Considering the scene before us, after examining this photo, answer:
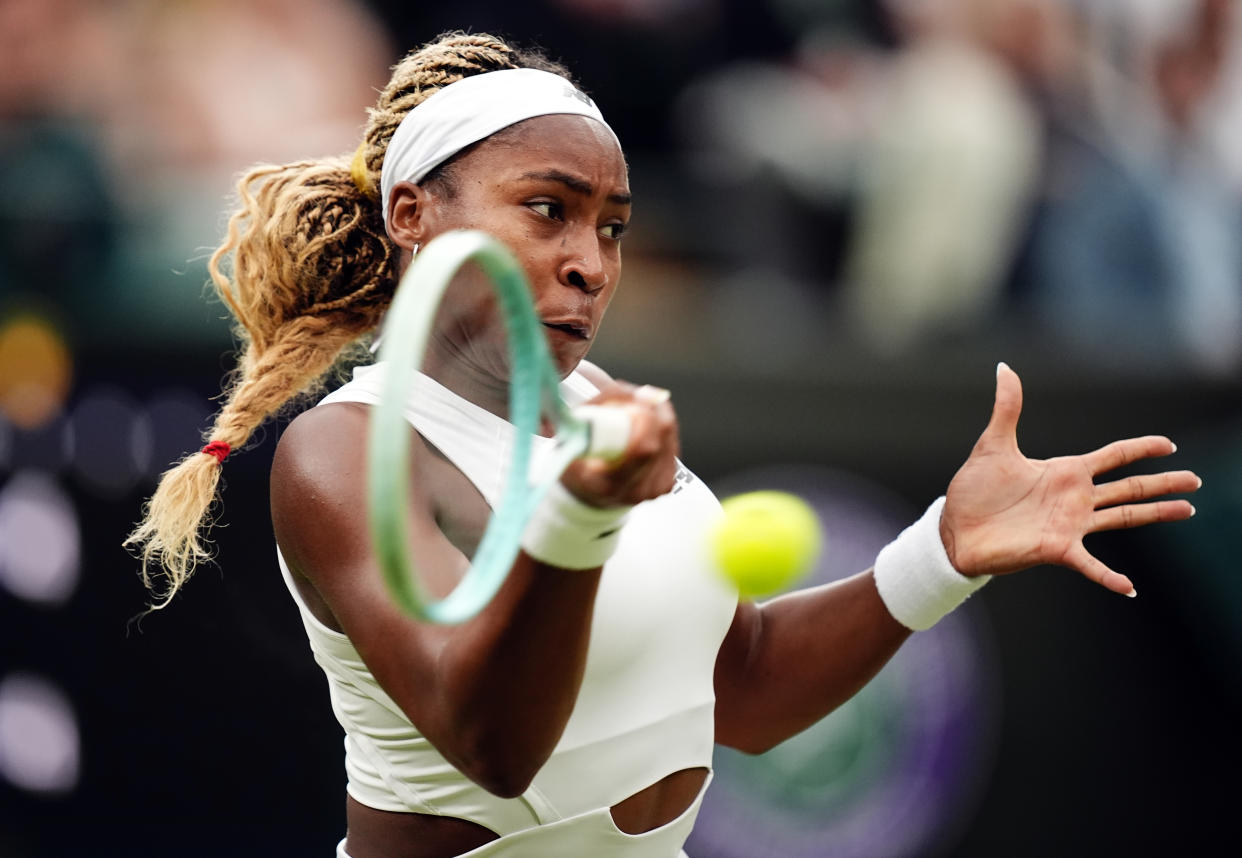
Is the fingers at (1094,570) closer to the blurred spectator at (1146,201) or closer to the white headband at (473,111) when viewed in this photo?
the white headband at (473,111)

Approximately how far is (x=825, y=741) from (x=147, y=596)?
2186mm

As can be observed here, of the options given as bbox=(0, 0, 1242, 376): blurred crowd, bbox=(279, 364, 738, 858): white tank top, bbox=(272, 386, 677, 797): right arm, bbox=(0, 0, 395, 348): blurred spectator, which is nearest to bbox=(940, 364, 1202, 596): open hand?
bbox=(279, 364, 738, 858): white tank top

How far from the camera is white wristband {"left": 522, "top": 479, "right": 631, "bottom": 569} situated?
181 centimetres

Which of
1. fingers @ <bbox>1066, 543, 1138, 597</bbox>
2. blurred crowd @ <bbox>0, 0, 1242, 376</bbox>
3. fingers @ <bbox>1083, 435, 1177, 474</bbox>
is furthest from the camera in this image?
blurred crowd @ <bbox>0, 0, 1242, 376</bbox>

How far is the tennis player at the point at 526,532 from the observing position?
1.92 meters

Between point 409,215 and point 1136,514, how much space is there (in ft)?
4.24

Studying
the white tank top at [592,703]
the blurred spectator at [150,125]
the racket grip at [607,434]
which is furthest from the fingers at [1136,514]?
the blurred spectator at [150,125]

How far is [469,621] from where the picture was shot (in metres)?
1.93

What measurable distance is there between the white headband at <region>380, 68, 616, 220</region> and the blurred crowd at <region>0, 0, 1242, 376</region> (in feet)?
9.65

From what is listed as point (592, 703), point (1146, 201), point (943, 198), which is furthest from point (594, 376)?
point (1146, 201)

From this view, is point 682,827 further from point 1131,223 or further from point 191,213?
point 1131,223

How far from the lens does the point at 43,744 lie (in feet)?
16.8

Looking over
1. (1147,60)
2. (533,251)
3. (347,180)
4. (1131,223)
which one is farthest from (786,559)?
(1147,60)

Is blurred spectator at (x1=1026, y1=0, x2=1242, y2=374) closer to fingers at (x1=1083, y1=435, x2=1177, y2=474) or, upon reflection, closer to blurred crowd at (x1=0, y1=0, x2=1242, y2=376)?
blurred crowd at (x1=0, y1=0, x2=1242, y2=376)
